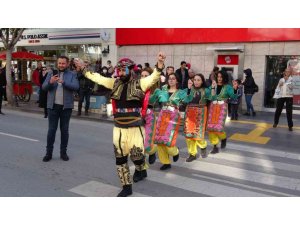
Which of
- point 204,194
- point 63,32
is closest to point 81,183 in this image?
point 204,194

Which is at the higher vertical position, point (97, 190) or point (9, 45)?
point (9, 45)

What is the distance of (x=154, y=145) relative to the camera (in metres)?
5.88

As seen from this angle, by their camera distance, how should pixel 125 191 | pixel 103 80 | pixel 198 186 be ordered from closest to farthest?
pixel 125 191 → pixel 103 80 → pixel 198 186

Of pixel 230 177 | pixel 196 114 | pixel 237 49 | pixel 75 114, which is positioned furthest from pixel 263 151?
pixel 237 49

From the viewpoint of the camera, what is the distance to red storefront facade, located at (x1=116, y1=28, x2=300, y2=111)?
13406 millimetres

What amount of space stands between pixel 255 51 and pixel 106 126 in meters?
7.33

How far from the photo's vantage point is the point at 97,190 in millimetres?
4797

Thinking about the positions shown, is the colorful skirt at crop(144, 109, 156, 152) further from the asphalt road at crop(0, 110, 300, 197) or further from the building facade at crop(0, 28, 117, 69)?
the building facade at crop(0, 28, 117, 69)

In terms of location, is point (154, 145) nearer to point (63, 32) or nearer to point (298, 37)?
point (298, 37)

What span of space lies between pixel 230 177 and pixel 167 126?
1.32 m

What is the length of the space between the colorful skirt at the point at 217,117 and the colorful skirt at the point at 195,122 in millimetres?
479

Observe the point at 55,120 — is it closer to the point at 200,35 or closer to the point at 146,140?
the point at 146,140

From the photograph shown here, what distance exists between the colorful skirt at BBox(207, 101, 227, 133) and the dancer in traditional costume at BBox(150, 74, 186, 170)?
49.3 inches

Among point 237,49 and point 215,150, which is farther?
point 237,49
